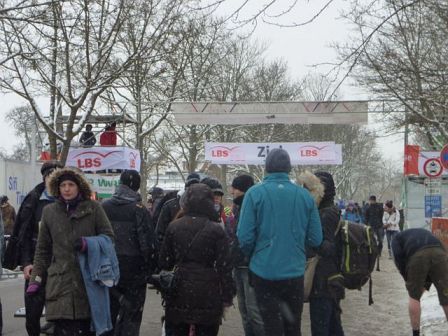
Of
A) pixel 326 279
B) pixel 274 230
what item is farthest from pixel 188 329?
pixel 326 279

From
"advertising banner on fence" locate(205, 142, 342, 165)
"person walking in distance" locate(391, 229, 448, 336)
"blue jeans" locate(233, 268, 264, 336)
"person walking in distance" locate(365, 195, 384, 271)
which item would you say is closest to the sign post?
"person walking in distance" locate(365, 195, 384, 271)

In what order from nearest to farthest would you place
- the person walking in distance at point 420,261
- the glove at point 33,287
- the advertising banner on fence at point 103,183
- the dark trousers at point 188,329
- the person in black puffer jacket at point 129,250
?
the dark trousers at point 188,329
the glove at point 33,287
the person in black puffer jacket at point 129,250
the person walking in distance at point 420,261
the advertising banner on fence at point 103,183

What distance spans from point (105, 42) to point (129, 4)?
1.22 metres

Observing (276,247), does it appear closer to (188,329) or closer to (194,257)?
(194,257)

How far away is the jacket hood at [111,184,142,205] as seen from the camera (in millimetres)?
6285

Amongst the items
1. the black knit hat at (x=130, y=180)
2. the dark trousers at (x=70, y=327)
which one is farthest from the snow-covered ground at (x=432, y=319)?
the dark trousers at (x=70, y=327)

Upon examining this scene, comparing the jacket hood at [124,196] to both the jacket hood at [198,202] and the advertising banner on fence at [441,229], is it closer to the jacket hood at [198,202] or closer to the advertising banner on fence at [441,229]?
the jacket hood at [198,202]

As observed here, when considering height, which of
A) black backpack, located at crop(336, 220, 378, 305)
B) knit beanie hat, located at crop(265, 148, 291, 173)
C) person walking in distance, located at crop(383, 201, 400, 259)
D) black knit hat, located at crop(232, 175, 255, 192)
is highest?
knit beanie hat, located at crop(265, 148, 291, 173)

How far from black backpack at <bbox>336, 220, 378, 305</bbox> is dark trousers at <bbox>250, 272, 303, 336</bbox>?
1049 millimetres

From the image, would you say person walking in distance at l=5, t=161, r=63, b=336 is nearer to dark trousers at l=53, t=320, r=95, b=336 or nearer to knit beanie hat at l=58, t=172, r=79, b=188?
knit beanie hat at l=58, t=172, r=79, b=188

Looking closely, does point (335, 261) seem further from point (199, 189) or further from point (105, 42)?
point (105, 42)

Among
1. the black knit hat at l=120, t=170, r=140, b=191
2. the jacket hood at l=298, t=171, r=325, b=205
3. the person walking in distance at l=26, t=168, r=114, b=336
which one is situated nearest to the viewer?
the person walking in distance at l=26, t=168, r=114, b=336

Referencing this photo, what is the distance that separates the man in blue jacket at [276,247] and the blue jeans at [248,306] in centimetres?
139

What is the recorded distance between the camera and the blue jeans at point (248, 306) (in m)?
6.41
